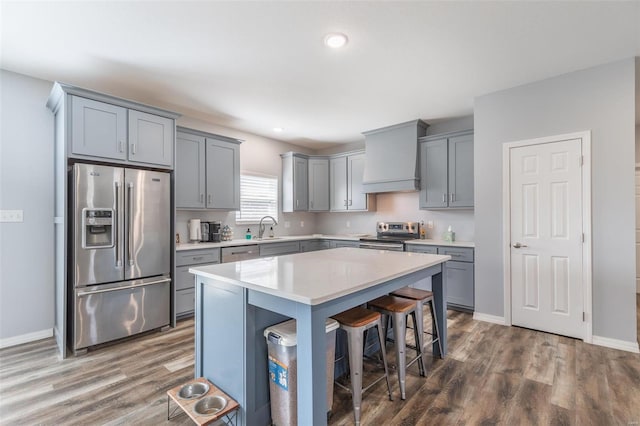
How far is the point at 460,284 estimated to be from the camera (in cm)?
403

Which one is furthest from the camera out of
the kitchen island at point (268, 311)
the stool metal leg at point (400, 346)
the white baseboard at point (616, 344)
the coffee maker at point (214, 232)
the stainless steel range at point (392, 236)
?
the stainless steel range at point (392, 236)

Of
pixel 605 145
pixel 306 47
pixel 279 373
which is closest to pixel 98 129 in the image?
pixel 306 47

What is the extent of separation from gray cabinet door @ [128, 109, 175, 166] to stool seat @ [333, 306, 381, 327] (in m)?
2.67

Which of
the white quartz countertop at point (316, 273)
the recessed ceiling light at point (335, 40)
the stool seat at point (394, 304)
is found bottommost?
the stool seat at point (394, 304)

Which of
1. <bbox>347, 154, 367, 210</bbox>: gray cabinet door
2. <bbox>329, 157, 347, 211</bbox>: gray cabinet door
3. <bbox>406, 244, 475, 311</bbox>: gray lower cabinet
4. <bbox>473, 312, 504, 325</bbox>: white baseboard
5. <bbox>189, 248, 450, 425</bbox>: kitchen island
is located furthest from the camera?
<bbox>329, 157, 347, 211</bbox>: gray cabinet door

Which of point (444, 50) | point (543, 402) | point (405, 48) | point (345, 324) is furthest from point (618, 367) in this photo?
point (405, 48)

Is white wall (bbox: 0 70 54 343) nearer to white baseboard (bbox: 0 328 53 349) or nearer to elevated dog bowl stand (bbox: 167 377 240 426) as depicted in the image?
white baseboard (bbox: 0 328 53 349)

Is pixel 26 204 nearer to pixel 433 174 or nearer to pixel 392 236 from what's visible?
pixel 392 236

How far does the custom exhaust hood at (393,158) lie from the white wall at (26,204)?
4.13 m

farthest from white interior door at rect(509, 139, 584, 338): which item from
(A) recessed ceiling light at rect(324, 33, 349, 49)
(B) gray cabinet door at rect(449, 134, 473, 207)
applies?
(A) recessed ceiling light at rect(324, 33, 349, 49)

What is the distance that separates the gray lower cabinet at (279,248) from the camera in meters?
4.61

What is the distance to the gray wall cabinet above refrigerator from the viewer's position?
2822 millimetres

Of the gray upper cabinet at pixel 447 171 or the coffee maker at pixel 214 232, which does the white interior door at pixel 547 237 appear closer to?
the gray upper cabinet at pixel 447 171

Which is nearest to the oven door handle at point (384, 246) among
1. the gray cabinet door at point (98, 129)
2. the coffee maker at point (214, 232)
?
the coffee maker at point (214, 232)
